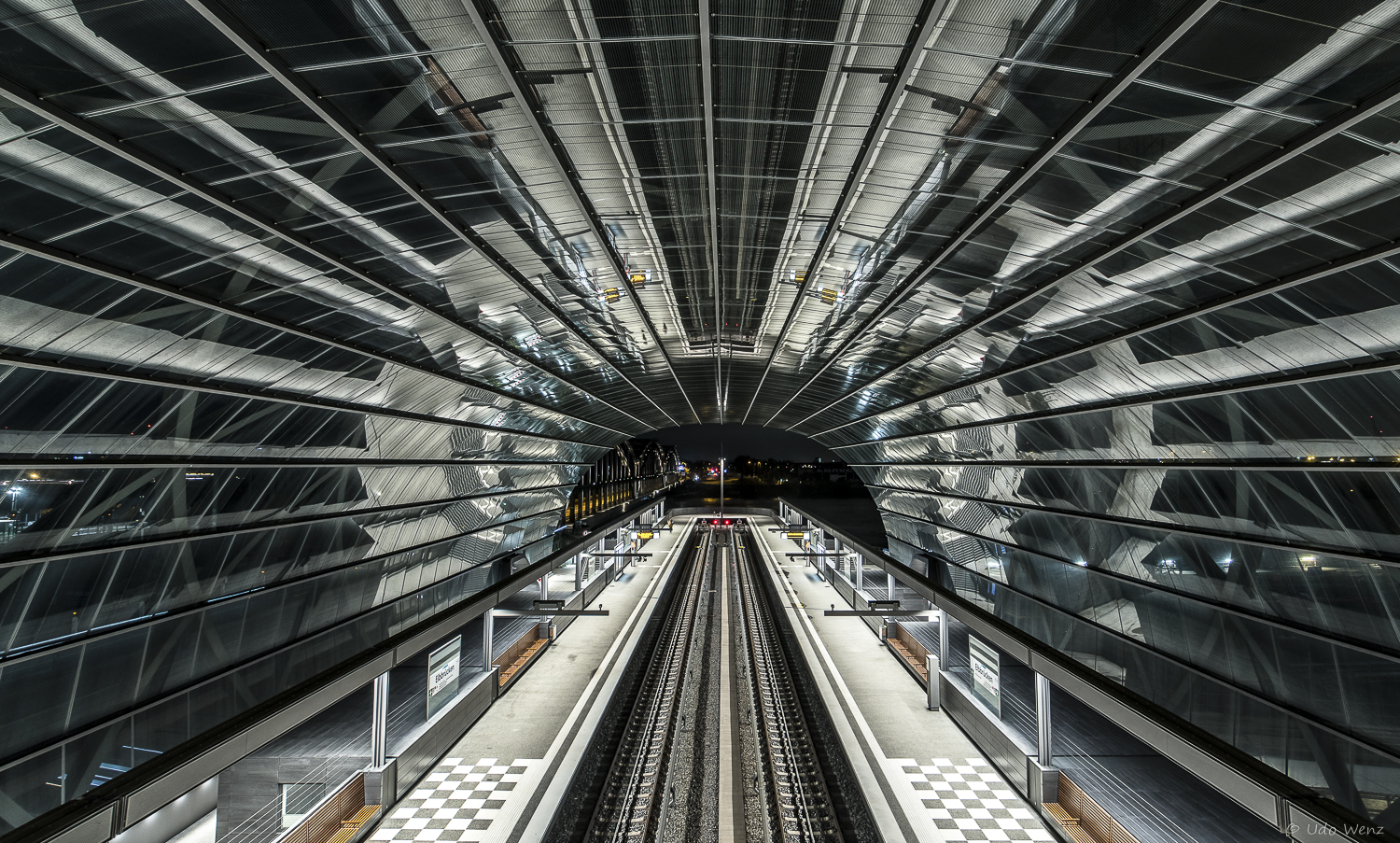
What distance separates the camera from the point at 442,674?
15141 mm

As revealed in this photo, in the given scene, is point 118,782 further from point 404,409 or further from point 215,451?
point 404,409

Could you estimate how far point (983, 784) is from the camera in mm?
13242

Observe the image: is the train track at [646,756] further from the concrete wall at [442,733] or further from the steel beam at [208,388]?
the steel beam at [208,388]

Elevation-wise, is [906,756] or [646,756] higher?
[906,756]

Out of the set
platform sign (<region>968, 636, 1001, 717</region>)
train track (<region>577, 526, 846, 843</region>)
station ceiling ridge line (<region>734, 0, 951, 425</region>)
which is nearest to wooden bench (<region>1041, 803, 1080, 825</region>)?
platform sign (<region>968, 636, 1001, 717</region>)

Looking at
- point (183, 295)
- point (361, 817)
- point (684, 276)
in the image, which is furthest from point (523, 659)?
point (183, 295)

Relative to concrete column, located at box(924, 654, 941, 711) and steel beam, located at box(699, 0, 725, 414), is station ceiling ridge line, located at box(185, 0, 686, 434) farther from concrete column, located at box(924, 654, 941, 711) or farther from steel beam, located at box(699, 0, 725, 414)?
concrete column, located at box(924, 654, 941, 711)

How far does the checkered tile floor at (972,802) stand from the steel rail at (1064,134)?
1160cm

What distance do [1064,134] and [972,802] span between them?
12.4 meters

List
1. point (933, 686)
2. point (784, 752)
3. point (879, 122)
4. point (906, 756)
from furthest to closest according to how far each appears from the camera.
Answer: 1. point (933, 686)
2. point (784, 752)
3. point (906, 756)
4. point (879, 122)

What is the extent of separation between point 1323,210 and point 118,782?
17.0m

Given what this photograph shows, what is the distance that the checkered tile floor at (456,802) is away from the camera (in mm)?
11469

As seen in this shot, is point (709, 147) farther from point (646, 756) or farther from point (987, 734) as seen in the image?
point (987, 734)

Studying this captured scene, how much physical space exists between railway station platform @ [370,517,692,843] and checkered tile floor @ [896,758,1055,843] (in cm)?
758
